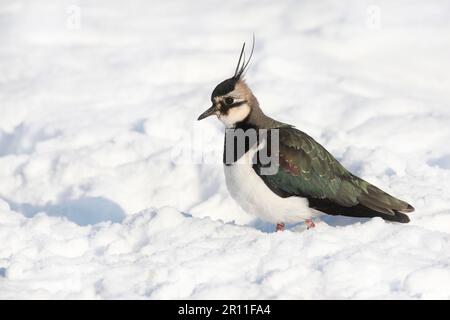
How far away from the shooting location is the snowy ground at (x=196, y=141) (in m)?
5.21

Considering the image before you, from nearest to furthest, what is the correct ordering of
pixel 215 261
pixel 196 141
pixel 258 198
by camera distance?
1. pixel 215 261
2. pixel 258 198
3. pixel 196 141

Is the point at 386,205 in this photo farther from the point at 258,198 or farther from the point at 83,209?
the point at 83,209

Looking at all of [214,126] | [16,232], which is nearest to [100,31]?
[214,126]

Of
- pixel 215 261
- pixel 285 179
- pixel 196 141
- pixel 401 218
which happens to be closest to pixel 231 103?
pixel 285 179

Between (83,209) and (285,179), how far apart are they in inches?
107

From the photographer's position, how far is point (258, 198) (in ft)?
19.3

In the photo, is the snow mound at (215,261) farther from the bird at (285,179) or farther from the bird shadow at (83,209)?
the bird shadow at (83,209)

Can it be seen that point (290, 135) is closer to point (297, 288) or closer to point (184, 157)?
point (297, 288)

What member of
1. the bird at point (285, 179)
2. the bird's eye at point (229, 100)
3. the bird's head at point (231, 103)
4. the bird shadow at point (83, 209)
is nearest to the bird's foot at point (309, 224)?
the bird at point (285, 179)

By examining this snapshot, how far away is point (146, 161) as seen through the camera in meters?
8.44

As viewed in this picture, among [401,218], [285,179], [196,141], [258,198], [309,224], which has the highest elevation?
[285,179]

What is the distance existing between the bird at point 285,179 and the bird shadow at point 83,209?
201cm

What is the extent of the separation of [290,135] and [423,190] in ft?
5.50

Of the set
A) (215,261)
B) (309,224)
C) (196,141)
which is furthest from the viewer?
→ (196,141)
